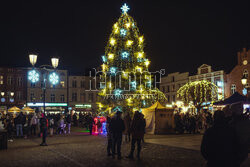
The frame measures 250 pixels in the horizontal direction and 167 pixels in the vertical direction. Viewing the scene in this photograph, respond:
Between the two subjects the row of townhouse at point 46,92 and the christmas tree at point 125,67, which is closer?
the christmas tree at point 125,67

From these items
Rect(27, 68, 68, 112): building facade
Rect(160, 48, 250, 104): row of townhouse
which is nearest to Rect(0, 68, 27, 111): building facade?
Rect(27, 68, 68, 112): building facade

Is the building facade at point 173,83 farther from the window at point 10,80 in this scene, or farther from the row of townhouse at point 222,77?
the window at point 10,80

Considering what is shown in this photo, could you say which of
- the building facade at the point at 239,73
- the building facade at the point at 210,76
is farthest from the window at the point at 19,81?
the building facade at the point at 239,73

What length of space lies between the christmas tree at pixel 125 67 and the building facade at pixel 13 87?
3950 centimetres

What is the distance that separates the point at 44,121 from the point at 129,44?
472 inches

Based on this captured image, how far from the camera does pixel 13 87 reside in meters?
62.1

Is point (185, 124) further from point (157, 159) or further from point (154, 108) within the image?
point (157, 159)

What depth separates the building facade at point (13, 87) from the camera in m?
61.1

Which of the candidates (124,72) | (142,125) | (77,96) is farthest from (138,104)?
(77,96)

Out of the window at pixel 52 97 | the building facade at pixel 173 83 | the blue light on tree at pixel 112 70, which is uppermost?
the building facade at pixel 173 83

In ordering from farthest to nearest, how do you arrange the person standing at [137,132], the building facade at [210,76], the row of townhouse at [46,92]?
the row of townhouse at [46,92] → the building facade at [210,76] → the person standing at [137,132]

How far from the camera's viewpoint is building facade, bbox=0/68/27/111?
61062 millimetres

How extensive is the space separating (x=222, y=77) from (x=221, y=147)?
49726mm

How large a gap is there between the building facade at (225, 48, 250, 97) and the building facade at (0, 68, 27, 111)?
39.4 meters
